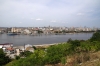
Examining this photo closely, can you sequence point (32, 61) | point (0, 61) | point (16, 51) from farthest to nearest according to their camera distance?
point (16, 51) < point (0, 61) < point (32, 61)

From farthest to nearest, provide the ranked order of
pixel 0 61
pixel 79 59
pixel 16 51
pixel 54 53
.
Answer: pixel 16 51
pixel 0 61
pixel 54 53
pixel 79 59

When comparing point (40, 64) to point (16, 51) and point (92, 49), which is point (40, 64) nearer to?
point (92, 49)

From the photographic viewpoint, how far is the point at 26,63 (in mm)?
3750

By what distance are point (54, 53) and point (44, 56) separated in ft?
1.48

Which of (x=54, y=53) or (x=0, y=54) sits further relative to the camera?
(x=0, y=54)

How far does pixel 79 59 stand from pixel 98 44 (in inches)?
108

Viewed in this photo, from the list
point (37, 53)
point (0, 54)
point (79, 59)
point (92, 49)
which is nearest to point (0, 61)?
point (0, 54)

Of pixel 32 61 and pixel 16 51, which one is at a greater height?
pixel 32 61

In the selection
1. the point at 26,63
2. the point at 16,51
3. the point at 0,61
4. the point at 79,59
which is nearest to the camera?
the point at 26,63

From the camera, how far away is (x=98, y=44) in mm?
6809

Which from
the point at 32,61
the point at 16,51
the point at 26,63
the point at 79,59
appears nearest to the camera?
the point at 26,63

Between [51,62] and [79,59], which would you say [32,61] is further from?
[79,59]

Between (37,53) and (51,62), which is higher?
(37,53)

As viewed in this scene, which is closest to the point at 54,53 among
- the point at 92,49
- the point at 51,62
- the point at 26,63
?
the point at 51,62
